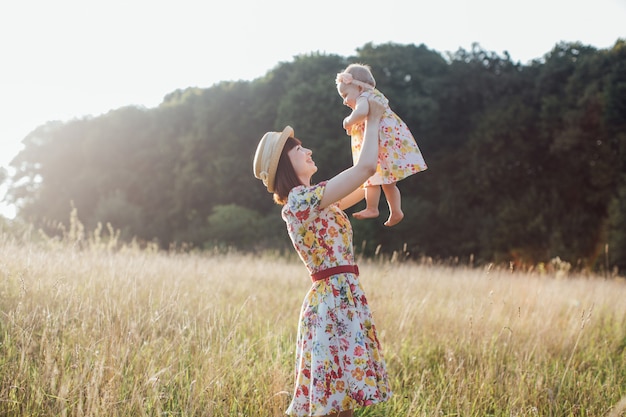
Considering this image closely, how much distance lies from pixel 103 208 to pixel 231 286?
58.8 feet

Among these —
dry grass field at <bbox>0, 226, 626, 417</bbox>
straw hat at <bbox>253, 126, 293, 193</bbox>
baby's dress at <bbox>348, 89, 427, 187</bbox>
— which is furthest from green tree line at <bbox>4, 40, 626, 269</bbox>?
baby's dress at <bbox>348, 89, 427, 187</bbox>

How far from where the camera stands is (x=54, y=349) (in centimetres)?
340

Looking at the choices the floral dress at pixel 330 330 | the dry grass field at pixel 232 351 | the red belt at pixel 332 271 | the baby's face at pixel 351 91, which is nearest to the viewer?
the floral dress at pixel 330 330

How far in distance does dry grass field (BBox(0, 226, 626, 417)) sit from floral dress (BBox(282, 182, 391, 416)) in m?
0.57

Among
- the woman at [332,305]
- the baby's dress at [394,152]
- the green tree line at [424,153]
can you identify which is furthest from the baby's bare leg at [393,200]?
the green tree line at [424,153]

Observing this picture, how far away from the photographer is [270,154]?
2.64 meters

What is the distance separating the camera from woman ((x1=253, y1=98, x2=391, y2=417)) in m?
2.42

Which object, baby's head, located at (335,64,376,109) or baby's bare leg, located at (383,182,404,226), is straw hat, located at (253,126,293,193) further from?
baby's bare leg, located at (383,182,404,226)

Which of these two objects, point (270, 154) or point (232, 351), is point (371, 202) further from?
point (232, 351)

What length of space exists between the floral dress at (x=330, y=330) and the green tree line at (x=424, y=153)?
49.7 feet

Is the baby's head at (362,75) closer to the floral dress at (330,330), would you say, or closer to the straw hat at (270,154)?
the straw hat at (270,154)

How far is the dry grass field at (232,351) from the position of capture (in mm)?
3100

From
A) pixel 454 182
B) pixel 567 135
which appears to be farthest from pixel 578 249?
pixel 454 182

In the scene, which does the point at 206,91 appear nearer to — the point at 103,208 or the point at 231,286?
the point at 103,208
